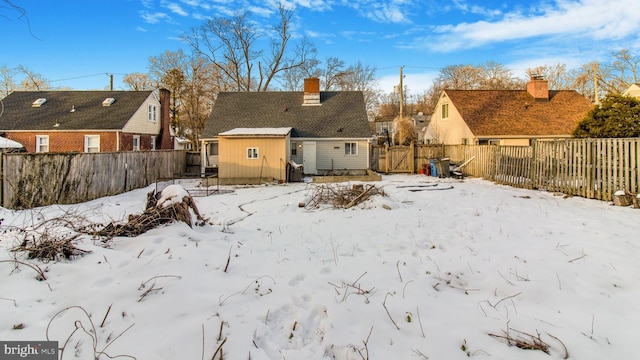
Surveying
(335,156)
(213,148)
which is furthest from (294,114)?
(213,148)

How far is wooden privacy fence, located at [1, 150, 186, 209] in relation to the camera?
10.0 metres

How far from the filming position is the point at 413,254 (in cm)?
505

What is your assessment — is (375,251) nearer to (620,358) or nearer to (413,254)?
(413,254)

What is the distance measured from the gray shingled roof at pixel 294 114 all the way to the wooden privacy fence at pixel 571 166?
8635mm

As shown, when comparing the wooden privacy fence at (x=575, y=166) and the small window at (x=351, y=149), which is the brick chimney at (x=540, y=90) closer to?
the wooden privacy fence at (x=575, y=166)

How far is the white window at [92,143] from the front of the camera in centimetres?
2278

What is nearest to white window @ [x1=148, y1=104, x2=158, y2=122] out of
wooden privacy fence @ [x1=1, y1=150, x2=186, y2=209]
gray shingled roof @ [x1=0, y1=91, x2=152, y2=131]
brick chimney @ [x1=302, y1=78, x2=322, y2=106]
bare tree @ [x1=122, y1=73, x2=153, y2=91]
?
gray shingled roof @ [x1=0, y1=91, x2=152, y2=131]

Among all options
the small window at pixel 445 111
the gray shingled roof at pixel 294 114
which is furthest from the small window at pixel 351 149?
the small window at pixel 445 111

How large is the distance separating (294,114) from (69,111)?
16203mm

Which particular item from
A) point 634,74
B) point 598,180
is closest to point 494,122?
point 598,180

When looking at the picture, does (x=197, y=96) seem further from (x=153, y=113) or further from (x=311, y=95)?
(x=311, y=95)

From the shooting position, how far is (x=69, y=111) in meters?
24.0

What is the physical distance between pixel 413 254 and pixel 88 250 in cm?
426

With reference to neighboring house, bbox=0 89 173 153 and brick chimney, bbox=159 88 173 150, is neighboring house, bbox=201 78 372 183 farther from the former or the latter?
neighboring house, bbox=0 89 173 153
